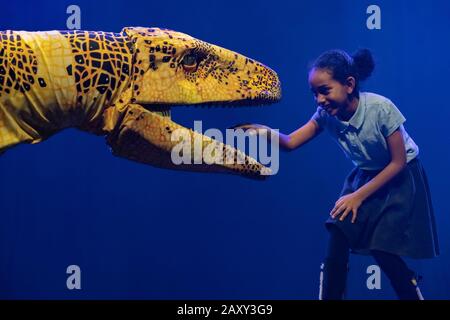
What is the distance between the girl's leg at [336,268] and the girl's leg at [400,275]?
0.44 ft

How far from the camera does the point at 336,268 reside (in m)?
2.51

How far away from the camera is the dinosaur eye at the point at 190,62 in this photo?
172 centimetres

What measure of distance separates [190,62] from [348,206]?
40.9 inches

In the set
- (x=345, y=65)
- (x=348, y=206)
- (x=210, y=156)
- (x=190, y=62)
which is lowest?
(x=348, y=206)

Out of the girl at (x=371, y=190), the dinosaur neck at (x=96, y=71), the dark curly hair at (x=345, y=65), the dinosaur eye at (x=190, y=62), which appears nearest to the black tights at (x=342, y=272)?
the girl at (x=371, y=190)

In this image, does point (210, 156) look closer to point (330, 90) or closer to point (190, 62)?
point (190, 62)

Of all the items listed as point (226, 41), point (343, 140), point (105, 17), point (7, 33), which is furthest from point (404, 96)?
point (7, 33)

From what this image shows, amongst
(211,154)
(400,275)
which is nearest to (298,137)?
(400,275)

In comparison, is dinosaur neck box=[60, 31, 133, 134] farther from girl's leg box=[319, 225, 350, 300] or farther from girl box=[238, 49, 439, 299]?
girl's leg box=[319, 225, 350, 300]

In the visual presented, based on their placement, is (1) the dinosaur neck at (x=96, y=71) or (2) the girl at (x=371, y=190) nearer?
(1) the dinosaur neck at (x=96, y=71)

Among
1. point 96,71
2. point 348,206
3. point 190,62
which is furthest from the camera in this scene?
point 348,206

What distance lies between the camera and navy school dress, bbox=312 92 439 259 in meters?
2.51

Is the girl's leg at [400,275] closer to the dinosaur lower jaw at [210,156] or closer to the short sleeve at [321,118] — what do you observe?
the short sleeve at [321,118]
